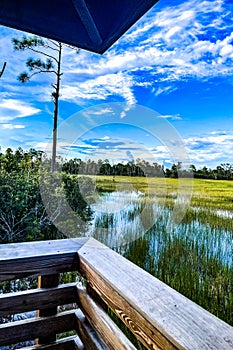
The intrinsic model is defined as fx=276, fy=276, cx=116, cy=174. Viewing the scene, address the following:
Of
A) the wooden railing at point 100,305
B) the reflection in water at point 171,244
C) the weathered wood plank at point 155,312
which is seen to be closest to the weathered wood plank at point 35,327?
the wooden railing at point 100,305

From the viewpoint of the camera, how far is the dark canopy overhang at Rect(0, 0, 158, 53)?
92cm

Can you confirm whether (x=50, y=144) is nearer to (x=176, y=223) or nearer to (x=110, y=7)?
(x=176, y=223)

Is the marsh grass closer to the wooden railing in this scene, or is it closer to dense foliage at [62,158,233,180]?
dense foliage at [62,158,233,180]

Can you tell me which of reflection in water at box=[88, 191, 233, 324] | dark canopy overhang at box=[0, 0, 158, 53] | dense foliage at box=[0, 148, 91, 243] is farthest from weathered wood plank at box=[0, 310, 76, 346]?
dense foliage at box=[0, 148, 91, 243]

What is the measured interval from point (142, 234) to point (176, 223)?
295mm

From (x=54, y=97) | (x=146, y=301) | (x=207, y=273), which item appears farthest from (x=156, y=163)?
(x=146, y=301)

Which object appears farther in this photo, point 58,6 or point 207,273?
point 207,273

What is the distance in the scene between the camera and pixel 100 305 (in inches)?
40.5

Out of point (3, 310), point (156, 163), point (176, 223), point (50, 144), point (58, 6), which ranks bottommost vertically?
point (3, 310)

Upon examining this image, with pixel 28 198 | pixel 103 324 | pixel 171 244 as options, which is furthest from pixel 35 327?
pixel 28 198

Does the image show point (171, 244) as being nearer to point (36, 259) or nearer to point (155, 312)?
point (36, 259)

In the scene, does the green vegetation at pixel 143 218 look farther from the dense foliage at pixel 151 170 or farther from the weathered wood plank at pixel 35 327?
the weathered wood plank at pixel 35 327

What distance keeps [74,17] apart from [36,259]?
0.91 meters

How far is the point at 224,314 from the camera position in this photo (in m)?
1.34
